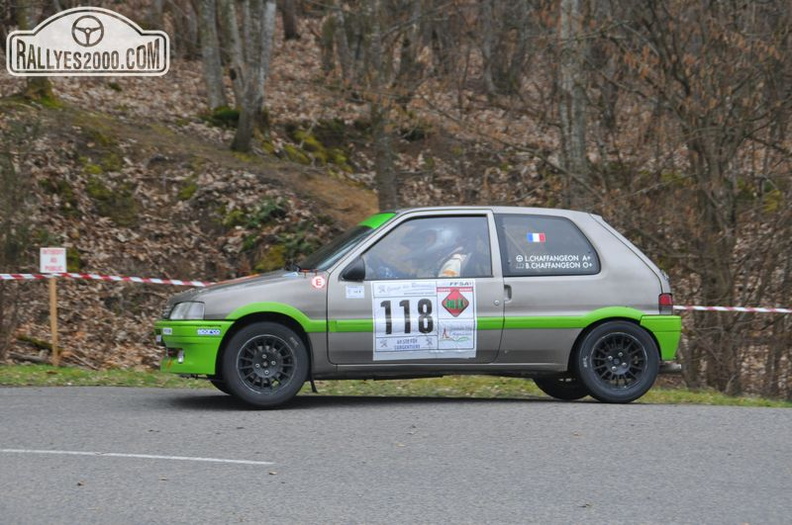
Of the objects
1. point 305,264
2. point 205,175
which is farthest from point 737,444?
point 205,175

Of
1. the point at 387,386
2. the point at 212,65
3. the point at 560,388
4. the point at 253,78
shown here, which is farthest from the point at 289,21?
the point at 560,388

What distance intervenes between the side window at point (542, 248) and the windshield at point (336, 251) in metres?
1.31

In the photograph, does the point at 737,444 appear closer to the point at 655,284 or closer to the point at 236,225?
the point at 655,284

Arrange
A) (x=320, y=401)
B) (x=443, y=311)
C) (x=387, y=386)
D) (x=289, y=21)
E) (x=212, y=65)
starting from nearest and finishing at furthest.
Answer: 1. (x=443, y=311)
2. (x=320, y=401)
3. (x=387, y=386)
4. (x=212, y=65)
5. (x=289, y=21)

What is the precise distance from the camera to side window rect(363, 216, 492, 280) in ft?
33.3

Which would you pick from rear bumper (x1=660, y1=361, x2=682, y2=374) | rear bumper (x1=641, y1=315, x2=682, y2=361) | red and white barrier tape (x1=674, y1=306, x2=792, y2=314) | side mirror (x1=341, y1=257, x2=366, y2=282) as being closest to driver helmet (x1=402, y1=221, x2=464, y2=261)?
side mirror (x1=341, y1=257, x2=366, y2=282)

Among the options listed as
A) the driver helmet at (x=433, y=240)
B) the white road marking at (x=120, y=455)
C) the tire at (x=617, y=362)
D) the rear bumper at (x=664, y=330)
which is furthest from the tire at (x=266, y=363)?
the rear bumper at (x=664, y=330)

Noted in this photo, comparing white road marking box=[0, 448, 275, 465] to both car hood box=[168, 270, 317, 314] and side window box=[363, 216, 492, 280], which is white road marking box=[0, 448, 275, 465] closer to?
car hood box=[168, 270, 317, 314]

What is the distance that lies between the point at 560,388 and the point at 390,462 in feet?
13.8

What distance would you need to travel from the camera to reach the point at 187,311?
9.86m

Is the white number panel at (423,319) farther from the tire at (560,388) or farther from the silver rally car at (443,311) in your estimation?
the tire at (560,388)

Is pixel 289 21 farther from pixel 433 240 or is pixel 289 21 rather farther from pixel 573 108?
pixel 433 240

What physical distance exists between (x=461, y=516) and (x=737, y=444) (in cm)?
327

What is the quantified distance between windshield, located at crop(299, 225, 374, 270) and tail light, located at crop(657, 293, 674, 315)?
2.86 m
